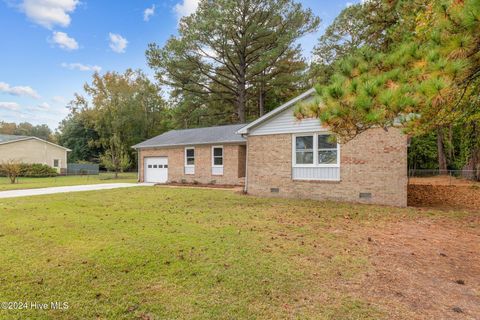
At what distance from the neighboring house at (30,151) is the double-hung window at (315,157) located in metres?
30.2

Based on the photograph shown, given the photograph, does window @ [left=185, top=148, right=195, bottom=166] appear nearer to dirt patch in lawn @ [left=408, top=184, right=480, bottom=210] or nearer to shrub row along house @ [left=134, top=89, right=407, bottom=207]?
shrub row along house @ [left=134, top=89, right=407, bottom=207]

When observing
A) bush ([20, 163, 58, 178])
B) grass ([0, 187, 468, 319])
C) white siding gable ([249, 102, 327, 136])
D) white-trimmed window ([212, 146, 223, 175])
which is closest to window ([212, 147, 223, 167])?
white-trimmed window ([212, 146, 223, 175])

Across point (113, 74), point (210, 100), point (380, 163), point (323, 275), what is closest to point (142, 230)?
point (323, 275)

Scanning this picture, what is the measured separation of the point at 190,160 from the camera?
18.6m

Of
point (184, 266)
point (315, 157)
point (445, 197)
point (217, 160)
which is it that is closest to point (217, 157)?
point (217, 160)

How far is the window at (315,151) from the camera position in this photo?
10742 millimetres

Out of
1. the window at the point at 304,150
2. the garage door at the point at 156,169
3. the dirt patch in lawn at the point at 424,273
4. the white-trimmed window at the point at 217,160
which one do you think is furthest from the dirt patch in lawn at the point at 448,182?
the garage door at the point at 156,169

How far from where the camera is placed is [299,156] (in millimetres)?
11508

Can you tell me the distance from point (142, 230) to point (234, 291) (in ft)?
11.4

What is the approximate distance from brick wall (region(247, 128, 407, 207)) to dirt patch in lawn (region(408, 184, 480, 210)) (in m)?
1.54

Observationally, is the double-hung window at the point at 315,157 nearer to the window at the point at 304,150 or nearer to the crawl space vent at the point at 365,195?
the window at the point at 304,150

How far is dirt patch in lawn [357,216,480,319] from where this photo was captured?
115 inches

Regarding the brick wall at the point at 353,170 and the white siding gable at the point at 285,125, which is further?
the white siding gable at the point at 285,125

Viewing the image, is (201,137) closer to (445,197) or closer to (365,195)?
(365,195)
